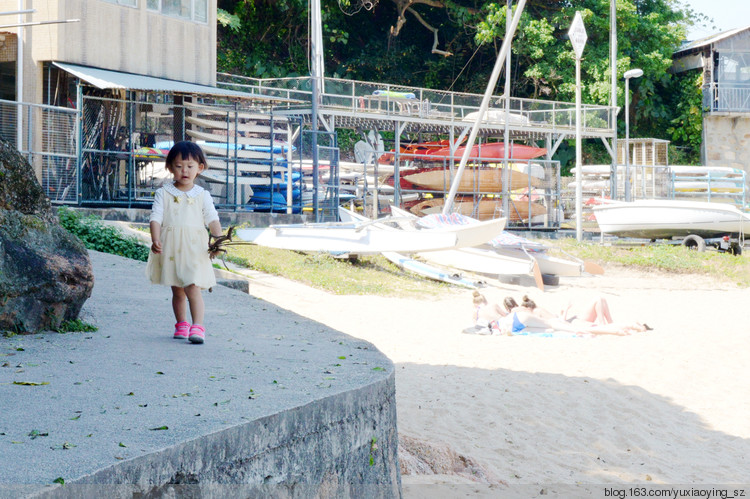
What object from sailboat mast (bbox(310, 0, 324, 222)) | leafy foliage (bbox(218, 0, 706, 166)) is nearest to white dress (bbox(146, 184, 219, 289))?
sailboat mast (bbox(310, 0, 324, 222))

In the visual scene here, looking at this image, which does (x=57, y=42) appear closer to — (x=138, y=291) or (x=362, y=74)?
(x=138, y=291)

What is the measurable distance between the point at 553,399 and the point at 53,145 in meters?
11.0

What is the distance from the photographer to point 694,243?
25.2m

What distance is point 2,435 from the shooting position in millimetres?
3250

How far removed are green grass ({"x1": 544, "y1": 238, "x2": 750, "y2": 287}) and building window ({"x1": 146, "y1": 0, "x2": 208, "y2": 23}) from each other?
991 cm

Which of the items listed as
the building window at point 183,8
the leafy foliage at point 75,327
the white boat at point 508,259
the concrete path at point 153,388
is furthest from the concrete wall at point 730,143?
the leafy foliage at point 75,327

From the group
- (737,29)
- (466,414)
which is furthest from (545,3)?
(466,414)

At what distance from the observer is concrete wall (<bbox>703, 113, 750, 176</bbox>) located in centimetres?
3944

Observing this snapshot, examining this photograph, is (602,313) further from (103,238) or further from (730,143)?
(730,143)

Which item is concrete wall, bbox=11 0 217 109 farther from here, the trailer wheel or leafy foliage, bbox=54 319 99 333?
the trailer wheel

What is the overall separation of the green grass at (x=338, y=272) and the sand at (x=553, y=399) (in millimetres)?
667

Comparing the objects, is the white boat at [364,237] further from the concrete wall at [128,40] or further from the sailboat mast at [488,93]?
the concrete wall at [128,40]

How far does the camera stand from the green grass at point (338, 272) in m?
16.0

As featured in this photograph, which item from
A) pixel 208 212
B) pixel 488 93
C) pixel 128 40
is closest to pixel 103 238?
pixel 128 40
